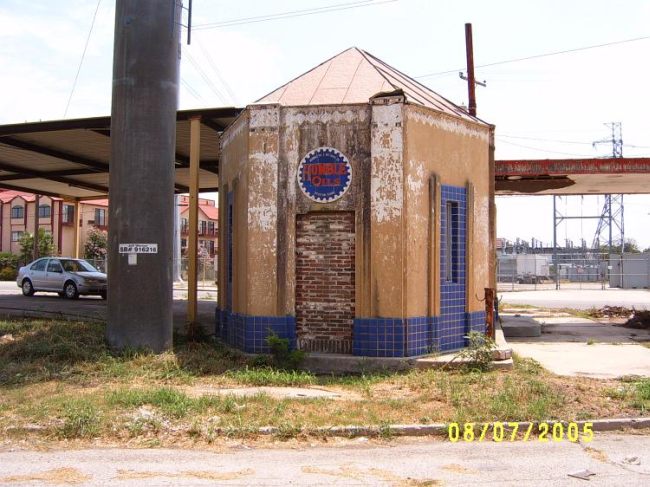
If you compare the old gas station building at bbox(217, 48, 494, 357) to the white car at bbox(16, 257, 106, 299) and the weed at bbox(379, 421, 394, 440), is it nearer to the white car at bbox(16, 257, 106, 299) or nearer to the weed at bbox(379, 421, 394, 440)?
the weed at bbox(379, 421, 394, 440)

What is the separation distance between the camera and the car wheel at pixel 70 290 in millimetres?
22688

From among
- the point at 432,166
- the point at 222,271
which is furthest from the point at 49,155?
the point at 432,166

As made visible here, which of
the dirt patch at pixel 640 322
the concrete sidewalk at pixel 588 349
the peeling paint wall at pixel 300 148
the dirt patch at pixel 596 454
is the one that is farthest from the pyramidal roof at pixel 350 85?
the dirt patch at pixel 640 322

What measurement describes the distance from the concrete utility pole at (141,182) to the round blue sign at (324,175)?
8.15 ft

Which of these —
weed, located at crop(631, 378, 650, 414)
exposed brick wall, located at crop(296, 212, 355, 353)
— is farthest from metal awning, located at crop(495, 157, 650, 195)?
weed, located at crop(631, 378, 650, 414)

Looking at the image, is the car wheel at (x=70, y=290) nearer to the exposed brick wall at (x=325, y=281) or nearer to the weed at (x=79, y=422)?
the exposed brick wall at (x=325, y=281)

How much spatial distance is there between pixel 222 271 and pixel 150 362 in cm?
313

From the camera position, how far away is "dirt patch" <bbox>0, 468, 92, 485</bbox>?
18.2 ft

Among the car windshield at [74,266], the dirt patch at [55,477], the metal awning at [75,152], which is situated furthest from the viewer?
the car windshield at [74,266]

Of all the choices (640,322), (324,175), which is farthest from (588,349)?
(324,175)

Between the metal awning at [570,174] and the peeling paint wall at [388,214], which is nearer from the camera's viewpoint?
the peeling paint wall at [388,214]

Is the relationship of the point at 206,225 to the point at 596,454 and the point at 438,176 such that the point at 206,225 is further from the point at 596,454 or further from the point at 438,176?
the point at 596,454

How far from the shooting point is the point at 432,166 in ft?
36.4

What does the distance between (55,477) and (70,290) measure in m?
18.5
